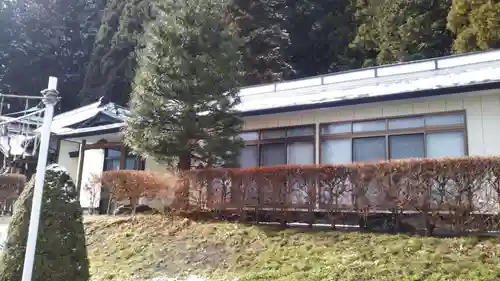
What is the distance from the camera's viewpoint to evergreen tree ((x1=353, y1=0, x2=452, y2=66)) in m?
24.7

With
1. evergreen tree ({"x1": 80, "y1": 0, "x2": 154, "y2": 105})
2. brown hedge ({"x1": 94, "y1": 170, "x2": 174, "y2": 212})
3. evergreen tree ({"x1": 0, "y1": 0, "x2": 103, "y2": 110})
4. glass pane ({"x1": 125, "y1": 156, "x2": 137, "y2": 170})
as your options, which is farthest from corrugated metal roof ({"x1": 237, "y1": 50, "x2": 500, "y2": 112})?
evergreen tree ({"x1": 0, "y1": 0, "x2": 103, "y2": 110})

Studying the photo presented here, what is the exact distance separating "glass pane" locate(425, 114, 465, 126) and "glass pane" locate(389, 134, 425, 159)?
1.26 feet

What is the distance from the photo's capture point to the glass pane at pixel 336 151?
39.1ft

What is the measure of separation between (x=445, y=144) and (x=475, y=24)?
39.0ft

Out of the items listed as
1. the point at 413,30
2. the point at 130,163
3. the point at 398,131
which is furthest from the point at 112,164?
the point at 413,30

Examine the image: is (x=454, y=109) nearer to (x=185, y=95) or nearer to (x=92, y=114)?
(x=185, y=95)

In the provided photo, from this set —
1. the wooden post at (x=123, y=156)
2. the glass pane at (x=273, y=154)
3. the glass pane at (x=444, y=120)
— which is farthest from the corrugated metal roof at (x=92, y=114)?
the glass pane at (x=444, y=120)

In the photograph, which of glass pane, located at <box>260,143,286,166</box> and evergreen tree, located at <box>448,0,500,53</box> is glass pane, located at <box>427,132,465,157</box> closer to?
glass pane, located at <box>260,143,286,166</box>

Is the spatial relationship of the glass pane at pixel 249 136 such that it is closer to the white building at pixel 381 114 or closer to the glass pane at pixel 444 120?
the white building at pixel 381 114

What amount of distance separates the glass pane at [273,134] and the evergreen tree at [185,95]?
1131 millimetres

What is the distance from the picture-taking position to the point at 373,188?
8648 mm

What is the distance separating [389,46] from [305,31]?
815 centimetres

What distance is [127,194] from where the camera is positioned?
12.4 meters

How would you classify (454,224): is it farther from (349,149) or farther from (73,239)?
(73,239)
